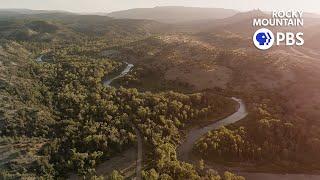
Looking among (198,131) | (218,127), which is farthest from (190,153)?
(218,127)

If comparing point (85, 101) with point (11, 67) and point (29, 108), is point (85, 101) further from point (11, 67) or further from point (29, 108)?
point (11, 67)

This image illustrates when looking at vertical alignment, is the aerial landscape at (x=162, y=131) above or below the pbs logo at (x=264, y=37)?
below

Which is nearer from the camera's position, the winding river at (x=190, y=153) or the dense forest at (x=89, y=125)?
the dense forest at (x=89, y=125)

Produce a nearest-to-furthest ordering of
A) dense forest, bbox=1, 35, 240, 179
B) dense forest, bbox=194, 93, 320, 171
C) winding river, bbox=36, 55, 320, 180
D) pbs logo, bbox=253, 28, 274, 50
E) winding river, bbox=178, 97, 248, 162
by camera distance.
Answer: dense forest, bbox=1, 35, 240, 179
winding river, bbox=36, 55, 320, 180
dense forest, bbox=194, 93, 320, 171
winding river, bbox=178, 97, 248, 162
pbs logo, bbox=253, 28, 274, 50

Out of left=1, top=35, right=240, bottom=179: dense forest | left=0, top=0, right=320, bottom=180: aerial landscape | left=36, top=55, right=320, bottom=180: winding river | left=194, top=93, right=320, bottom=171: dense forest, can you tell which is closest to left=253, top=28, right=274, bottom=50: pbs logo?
left=0, top=0, right=320, bottom=180: aerial landscape

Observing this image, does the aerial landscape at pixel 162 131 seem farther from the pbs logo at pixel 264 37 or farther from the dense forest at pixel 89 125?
the pbs logo at pixel 264 37

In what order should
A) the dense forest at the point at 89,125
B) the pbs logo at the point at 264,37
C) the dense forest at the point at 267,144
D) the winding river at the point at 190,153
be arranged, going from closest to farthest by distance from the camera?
the dense forest at the point at 89,125
the winding river at the point at 190,153
the dense forest at the point at 267,144
the pbs logo at the point at 264,37

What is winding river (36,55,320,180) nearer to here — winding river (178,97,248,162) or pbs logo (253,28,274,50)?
winding river (178,97,248,162)

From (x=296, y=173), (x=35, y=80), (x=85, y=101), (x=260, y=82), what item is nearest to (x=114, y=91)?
(x=85, y=101)

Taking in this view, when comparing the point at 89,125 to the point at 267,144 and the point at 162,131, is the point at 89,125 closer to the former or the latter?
the point at 162,131

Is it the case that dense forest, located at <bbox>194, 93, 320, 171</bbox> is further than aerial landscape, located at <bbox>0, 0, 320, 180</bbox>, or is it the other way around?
dense forest, located at <bbox>194, 93, 320, 171</bbox>

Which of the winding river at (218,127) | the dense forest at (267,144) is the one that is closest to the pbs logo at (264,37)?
the winding river at (218,127)
